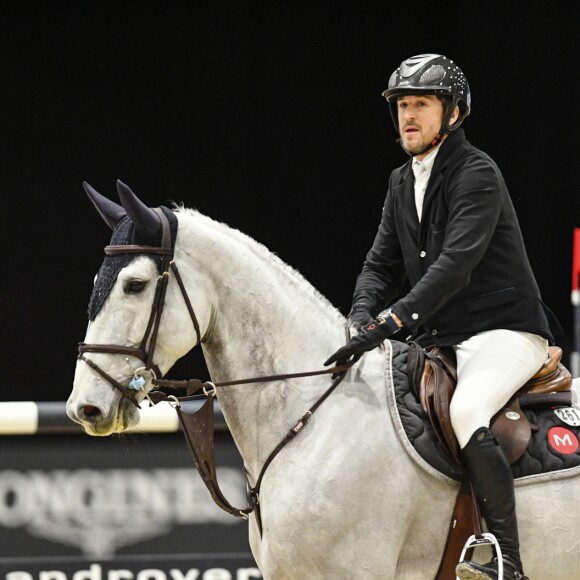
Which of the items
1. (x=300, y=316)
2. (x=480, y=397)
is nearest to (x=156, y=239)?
(x=300, y=316)

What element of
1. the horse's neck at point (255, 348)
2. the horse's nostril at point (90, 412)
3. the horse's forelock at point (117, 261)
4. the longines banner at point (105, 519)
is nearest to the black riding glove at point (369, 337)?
the horse's neck at point (255, 348)

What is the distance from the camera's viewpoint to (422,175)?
A: 3.10m

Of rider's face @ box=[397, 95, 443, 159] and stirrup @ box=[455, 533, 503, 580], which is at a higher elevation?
rider's face @ box=[397, 95, 443, 159]

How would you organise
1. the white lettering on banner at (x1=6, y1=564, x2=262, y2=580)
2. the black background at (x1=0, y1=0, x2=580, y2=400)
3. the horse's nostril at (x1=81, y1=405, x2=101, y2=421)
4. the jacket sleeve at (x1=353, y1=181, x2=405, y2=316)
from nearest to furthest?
1. the horse's nostril at (x1=81, y1=405, x2=101, y2=421)
2. the jacket sleeve at (x1=353, y1=181, x2=405, y2=316)
3. the white lettering on banner at (x1=6, y1=564, x2=262, y2=580)
4. the black background at (x1=0, y1=0, x2=580, y2=400)

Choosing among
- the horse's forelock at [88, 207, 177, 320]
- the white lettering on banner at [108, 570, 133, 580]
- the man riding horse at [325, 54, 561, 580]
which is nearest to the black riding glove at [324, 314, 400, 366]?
the man riding horse at [325, 54, 561, 580]

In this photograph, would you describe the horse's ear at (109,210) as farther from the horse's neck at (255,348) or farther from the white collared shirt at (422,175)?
the white collared shirt at (422,175)

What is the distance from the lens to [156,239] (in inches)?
109

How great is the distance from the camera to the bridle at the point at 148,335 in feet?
8.77

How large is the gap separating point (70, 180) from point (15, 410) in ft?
5.29

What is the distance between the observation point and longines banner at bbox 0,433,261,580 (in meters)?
4.41

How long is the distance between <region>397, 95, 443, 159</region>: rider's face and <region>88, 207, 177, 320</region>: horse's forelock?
0.76 metres

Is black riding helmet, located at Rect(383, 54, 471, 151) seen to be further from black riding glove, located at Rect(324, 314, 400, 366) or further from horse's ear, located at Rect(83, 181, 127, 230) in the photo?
horse's ear, located at Rect(83, 181, 127, 230)

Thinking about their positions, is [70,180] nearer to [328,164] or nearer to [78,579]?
[328,164]

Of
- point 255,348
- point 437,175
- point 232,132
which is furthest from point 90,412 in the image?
point 232,132
